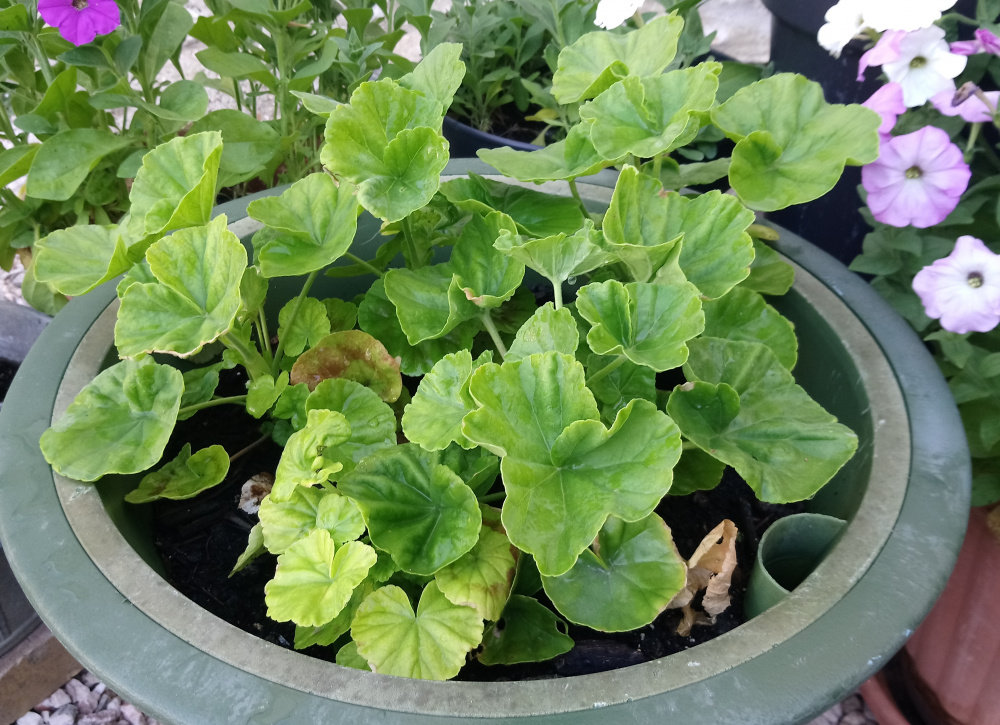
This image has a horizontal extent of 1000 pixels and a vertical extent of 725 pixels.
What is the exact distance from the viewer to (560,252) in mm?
611

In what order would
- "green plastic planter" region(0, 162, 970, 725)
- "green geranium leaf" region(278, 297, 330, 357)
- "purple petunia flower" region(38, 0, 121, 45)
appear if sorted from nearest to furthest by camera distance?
"green plastic planter" region(0, 162, 970, 725), "green geranium leaf" region(278, 297, 330, 357), "purple petunia flower" region(38, 0, 121, 45)

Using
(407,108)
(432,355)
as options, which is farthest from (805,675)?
(407,108)

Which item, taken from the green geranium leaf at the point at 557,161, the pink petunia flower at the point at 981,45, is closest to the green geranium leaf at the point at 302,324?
the green geranium leaf at the point at 557,161

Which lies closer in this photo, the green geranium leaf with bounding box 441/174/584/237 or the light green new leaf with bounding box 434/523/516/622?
the light green new leaf with bounding box 434/523/516/622

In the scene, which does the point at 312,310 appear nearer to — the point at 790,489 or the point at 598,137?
the point at 598,137

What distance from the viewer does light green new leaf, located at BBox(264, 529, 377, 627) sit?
1.75 ft

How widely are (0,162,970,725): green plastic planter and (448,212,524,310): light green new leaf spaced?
1.01 feet

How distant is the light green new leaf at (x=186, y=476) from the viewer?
69cm

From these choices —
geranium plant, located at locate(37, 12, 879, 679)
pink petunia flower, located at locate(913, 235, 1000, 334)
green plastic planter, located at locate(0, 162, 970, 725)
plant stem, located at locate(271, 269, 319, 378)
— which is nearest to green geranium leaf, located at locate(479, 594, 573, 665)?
geranium plant, located at locate(37, 12, 879, 679)

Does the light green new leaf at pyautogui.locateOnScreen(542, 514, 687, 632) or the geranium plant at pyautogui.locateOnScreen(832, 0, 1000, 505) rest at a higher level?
the geranium plant at pyautogui.locateOnScreen(832, 0, 1000, 505)

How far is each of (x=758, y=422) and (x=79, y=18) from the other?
851 millimetres

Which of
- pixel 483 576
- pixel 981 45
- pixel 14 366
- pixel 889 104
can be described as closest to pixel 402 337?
pixel 483 576

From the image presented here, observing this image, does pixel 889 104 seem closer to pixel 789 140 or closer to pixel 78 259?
pixel 789 140

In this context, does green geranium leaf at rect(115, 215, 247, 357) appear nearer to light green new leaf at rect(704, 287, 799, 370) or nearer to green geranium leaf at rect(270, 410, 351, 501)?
green geranium leaf at rect(270, 410, 351, 501)
